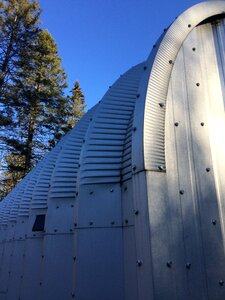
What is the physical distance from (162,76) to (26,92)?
2071 centimetres

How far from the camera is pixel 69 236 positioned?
11.4ft

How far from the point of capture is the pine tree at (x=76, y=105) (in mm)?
25811

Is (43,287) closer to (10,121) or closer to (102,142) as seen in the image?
(102,142)

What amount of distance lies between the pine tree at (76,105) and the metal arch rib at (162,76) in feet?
70.7

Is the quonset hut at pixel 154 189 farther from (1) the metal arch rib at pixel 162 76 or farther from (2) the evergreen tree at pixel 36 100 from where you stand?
(2) the evergreen tree at pixel 36 100

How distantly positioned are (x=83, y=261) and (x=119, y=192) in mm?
796

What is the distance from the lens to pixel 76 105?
29281mm

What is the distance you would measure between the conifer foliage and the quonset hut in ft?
58.5

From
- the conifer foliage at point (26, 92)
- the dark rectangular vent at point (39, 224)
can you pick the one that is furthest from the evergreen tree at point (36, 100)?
the dark rectangular vent at point (39, 224)

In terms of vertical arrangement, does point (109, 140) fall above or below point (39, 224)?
above

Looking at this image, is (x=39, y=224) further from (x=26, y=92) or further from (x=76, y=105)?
(x=76, y=105)

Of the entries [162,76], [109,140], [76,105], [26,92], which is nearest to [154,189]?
[109,140]

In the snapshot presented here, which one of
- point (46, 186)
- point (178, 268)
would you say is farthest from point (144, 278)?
point (46, 186)

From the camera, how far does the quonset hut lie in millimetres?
2295
